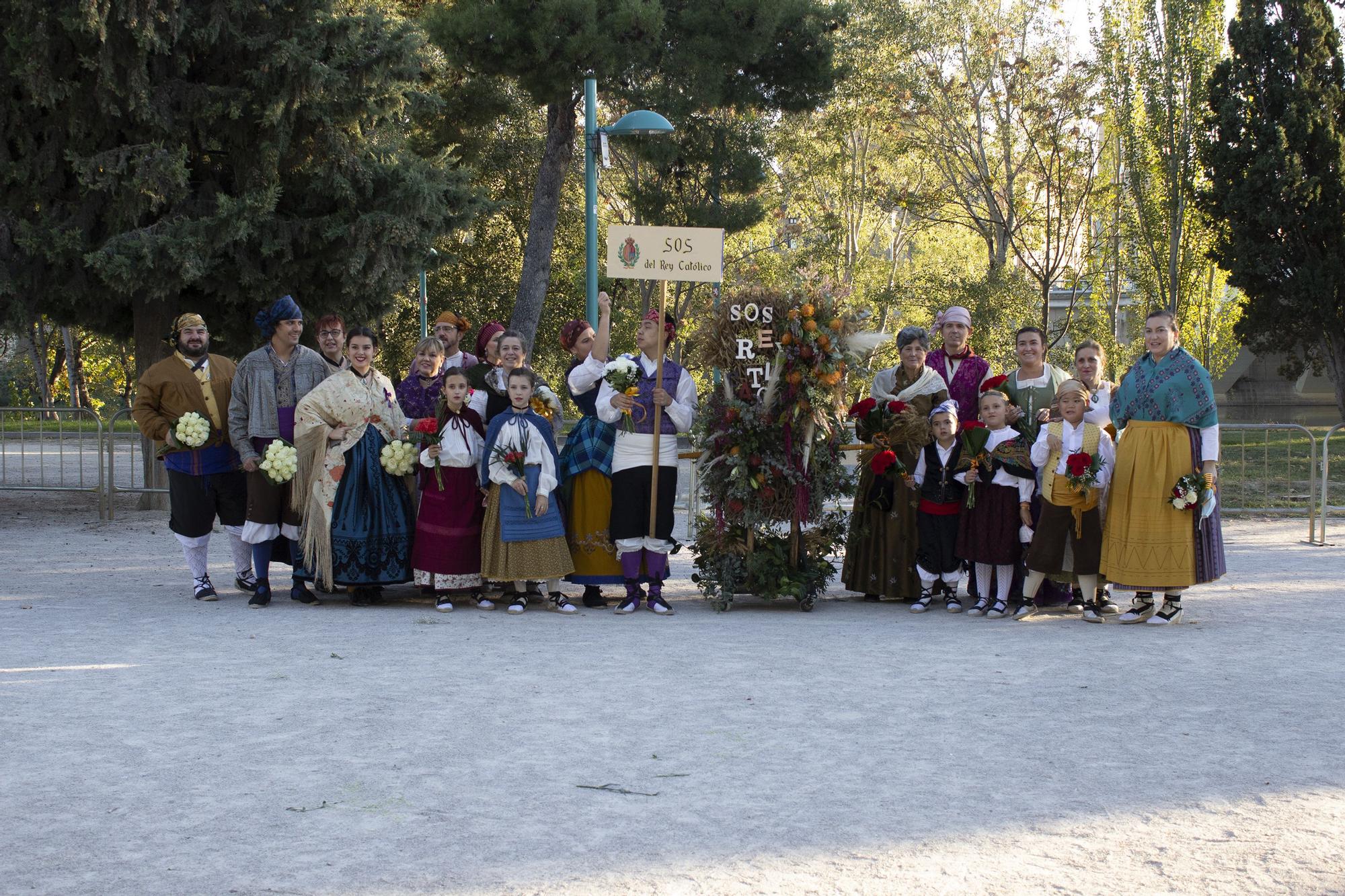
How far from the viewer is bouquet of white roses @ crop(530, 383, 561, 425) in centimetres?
884

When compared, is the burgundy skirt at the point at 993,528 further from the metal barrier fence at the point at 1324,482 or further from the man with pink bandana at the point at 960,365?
the metal barrier fence at the point at 1324,482

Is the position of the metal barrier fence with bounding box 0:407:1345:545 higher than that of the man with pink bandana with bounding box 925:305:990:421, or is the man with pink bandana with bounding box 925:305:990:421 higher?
the man with pink bandana with bounding box 925:305:990:421

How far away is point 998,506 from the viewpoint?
343 inches

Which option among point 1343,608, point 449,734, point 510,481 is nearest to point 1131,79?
point 1343,608

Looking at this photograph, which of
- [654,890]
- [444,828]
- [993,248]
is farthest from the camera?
[993,248]

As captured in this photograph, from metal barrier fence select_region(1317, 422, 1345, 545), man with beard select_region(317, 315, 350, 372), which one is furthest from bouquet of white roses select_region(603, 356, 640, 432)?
metal barrier fence select_region(1317, 422, 1345, 545)

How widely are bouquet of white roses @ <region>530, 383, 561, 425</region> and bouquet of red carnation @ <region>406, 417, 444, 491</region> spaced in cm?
68

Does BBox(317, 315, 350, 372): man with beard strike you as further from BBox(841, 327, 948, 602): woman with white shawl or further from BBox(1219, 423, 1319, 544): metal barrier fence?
BBox(1219, 423, 1319, 544): metal barrier fence

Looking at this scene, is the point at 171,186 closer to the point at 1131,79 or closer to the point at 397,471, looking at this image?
the point at 397,471

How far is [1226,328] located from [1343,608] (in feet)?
74.7

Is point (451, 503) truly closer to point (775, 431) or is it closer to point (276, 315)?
point (276, 315)

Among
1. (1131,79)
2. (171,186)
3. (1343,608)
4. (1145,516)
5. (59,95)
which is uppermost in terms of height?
(1131,79)

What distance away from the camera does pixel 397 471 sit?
8.80 meters

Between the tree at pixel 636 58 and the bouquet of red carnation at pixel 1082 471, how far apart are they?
10658 mm
